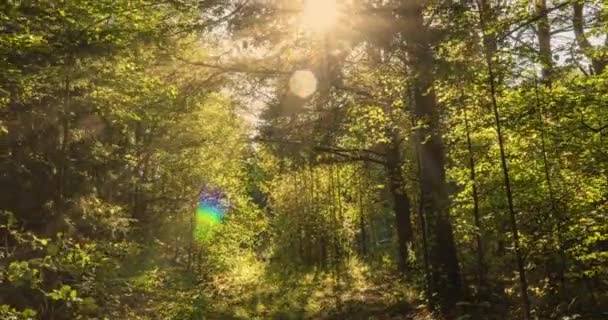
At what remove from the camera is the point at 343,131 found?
51.2 ft

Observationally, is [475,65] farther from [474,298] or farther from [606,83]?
[474,298]

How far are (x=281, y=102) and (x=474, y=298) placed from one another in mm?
6778

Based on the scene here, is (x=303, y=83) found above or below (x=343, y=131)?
above

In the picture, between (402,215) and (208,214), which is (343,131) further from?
(208,214)

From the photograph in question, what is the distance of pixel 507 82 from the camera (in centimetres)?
876

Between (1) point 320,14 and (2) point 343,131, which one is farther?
(2) point 343,131

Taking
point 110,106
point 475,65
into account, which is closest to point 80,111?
point 110,106

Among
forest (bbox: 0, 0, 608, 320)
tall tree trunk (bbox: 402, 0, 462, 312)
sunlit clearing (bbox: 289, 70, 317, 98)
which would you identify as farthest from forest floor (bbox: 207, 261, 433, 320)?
sunlit clearing (bbox: 289, 70, 317, 98)

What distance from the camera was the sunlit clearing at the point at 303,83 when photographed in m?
12.3

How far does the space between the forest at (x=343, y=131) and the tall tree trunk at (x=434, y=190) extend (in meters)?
0.04

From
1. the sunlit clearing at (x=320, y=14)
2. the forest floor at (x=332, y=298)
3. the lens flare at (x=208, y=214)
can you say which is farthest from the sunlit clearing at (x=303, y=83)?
the lens flare at (x=208, y=214)

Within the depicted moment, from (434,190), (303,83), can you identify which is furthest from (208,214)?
(434,190)

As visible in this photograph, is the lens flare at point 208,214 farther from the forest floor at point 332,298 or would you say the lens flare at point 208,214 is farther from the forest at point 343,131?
the forest at point 343,131

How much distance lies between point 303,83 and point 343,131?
129 inches
